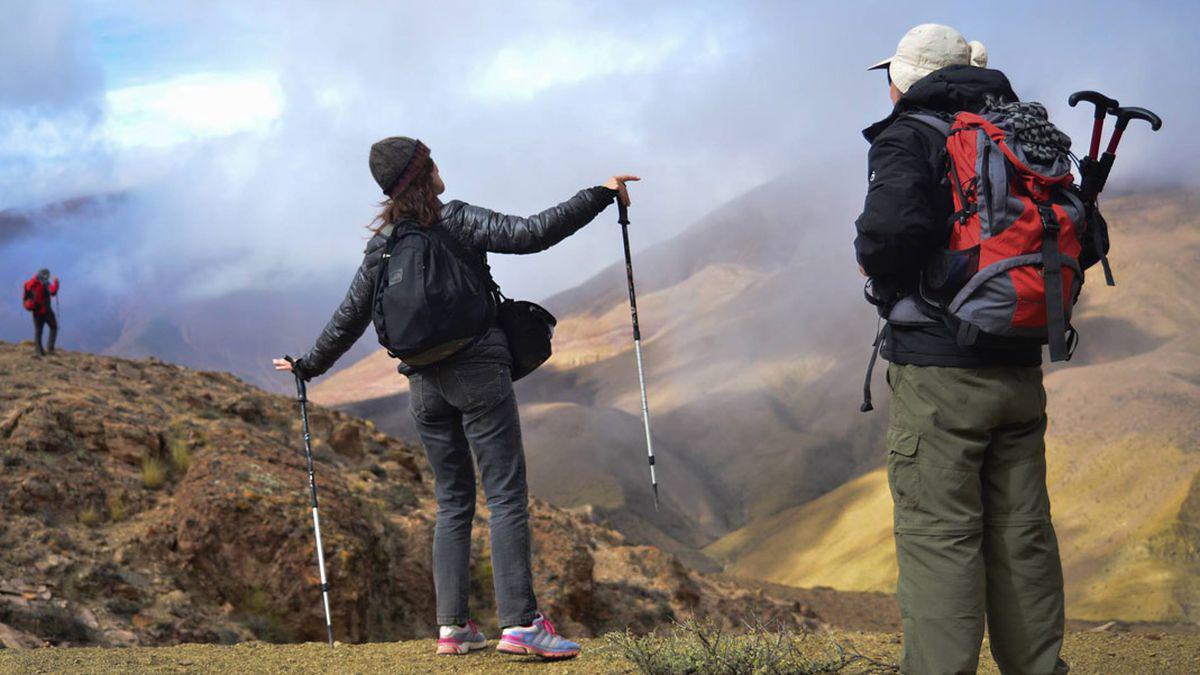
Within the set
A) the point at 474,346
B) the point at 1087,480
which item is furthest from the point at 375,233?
the point at 1087,480

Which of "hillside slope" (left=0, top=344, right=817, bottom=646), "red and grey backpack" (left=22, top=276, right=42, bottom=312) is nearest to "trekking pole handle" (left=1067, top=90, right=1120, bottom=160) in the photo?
"hillside slope" (left=0, top=344, right=817, bottom=646)

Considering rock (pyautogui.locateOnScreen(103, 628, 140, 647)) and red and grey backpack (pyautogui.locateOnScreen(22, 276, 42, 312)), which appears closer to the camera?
rock (pyautogui.locateOnScreen(103, 628, 140, 647))

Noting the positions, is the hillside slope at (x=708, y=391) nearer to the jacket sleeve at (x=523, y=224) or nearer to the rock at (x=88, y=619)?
the rock at (x=88, y=619)

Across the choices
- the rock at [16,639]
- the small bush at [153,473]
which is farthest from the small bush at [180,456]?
the rock at [16,639]

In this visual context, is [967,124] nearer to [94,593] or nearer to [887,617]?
[94,593]

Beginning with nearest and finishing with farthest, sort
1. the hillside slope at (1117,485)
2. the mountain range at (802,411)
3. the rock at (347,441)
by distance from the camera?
the rock at (347,441), the hillside slope at (1117,485), the mountain range at (802,411)

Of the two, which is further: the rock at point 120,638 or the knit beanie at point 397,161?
the rock at point 120,638

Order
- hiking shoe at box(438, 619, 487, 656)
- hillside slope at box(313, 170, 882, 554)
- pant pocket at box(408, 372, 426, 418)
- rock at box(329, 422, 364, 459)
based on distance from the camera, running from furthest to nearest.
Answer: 1. hillside slope at box(313, 170, 882, 554)
2. rock at box(329, 422, 364, 459)
3. hiking shoe at box(438, 619, 487, 656)
4. pant pocket at box(408, 372, 426, 418)

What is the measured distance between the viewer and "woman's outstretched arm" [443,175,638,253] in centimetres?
536

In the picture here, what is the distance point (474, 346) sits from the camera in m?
5.43

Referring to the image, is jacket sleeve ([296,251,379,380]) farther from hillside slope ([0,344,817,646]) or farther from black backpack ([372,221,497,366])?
hillside slope ([0,344,817,646])

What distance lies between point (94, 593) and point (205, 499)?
1.51 metres

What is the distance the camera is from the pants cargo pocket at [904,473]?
405 cm

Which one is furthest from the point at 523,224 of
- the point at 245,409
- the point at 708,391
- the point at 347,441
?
the point at 708,391
